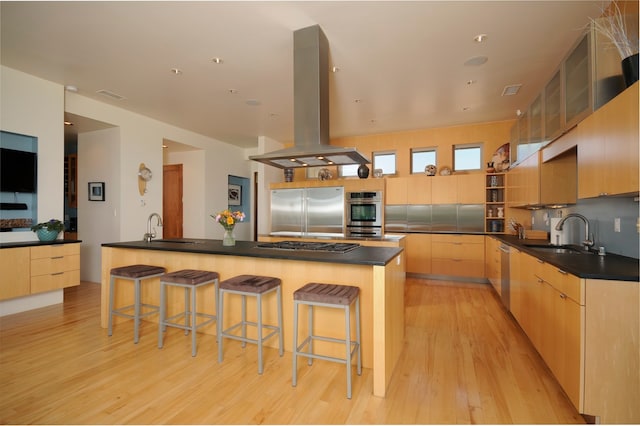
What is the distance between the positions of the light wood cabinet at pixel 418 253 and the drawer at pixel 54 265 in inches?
198

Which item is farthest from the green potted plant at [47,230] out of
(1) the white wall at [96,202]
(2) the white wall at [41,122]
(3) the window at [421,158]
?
(3) the window at [421,158]

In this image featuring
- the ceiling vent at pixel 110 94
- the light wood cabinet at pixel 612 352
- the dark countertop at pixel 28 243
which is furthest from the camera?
the ceiling vent at pixel 110 94

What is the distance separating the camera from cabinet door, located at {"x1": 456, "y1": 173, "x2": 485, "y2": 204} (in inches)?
203

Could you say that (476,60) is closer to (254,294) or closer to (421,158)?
(421,158)

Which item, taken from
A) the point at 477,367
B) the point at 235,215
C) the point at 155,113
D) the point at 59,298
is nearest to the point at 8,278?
the point at 59,298

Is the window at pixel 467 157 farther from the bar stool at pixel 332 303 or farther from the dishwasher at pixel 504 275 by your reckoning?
the bar stool at pixel 332 303

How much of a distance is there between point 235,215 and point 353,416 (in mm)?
2014

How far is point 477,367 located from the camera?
2301 mm

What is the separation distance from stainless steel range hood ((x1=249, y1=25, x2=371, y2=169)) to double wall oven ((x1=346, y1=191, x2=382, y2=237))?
2720 mm

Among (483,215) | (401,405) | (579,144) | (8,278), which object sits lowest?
(401,405)

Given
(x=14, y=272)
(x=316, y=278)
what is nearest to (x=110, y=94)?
(x=14, y=272)

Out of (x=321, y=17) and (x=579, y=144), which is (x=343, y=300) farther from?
(x=321, y=17)

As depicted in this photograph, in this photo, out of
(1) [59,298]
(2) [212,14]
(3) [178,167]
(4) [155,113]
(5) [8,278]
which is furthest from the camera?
(3) [178,167]

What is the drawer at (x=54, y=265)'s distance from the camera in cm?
348
